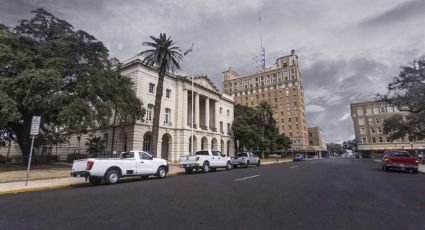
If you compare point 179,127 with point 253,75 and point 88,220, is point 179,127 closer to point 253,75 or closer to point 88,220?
point 88,220

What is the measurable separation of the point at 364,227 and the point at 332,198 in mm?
3204

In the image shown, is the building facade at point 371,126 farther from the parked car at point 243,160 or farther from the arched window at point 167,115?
the arched window at point 167,115

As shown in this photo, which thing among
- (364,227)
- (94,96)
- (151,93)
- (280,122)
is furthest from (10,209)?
(280,122)

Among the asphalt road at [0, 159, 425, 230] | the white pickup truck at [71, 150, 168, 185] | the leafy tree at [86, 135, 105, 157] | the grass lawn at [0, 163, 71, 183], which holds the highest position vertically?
the leafy tree at [86, 135, 105, 157]

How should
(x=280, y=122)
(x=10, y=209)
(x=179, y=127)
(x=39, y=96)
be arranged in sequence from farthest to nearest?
1. (x=280, y=122)
2. (x=179, y=127)
3. (x=39, y=96)
4. (x=10, y=209)

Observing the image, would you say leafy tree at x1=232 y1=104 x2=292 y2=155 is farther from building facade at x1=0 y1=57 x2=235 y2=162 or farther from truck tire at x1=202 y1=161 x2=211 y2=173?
truck tire at x1=202 y1=161 x2=211 y2=173

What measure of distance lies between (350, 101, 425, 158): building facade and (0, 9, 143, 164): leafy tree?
84178 mm

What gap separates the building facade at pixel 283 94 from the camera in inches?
3775

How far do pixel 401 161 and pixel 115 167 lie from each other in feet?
68.0

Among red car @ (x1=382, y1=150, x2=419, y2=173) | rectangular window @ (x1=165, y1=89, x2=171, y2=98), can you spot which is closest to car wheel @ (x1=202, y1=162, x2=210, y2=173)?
red car @ (x1=382, y1=150, x2=419, y2=173)

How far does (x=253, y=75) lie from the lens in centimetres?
10825

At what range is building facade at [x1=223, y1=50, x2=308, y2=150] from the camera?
315 feet

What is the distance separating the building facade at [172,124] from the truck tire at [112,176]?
19854 mm

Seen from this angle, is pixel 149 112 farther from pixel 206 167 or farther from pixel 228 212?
pixel 228 212
